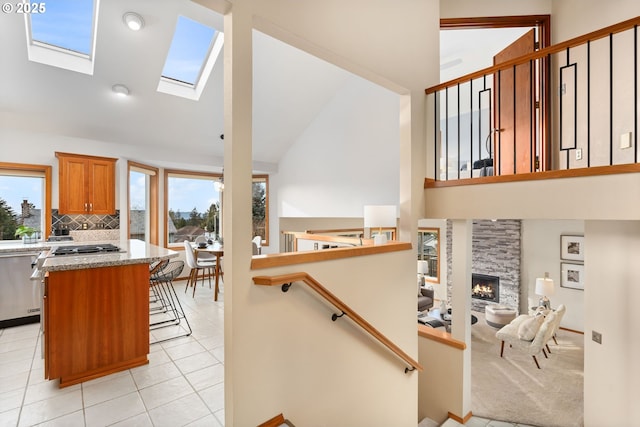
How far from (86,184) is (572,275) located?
9381mm

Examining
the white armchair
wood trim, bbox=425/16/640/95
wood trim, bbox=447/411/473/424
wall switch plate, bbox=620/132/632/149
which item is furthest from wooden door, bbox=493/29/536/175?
the white armchair

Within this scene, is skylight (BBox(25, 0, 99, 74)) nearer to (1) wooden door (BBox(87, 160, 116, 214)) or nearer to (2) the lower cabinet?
(1) wooden door (BBox(87, 160, 116, 214))

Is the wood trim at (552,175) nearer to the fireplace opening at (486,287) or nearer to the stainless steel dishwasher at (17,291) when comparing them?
the stainless steel dishwasher at (17,291)

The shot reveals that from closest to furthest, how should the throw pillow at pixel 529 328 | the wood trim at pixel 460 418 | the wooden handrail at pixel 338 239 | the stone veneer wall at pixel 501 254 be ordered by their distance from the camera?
the wood trim at pixel 460 418 < the wooden handrail at pixel 338 239 < the throw pillow at pixel 529 328 < the stone veneer wall at pixel 501 254

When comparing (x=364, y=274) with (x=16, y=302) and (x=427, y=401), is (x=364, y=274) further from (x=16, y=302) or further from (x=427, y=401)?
(x=16, y=302)

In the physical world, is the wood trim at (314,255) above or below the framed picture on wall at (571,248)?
above

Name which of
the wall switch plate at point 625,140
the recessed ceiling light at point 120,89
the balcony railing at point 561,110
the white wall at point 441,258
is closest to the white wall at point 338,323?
the balcony railing at point 561,110

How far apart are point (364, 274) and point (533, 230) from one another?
6421 millimetres

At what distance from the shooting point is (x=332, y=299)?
6.77 ft

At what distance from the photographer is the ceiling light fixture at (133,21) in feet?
10.6

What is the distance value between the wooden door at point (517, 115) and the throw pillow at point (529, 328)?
3070 millimetres

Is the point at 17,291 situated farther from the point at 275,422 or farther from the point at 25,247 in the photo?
the point at 275,422

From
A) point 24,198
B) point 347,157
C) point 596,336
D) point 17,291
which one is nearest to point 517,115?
point 596,336

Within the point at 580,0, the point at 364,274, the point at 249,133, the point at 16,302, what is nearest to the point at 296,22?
the point at 249,133
